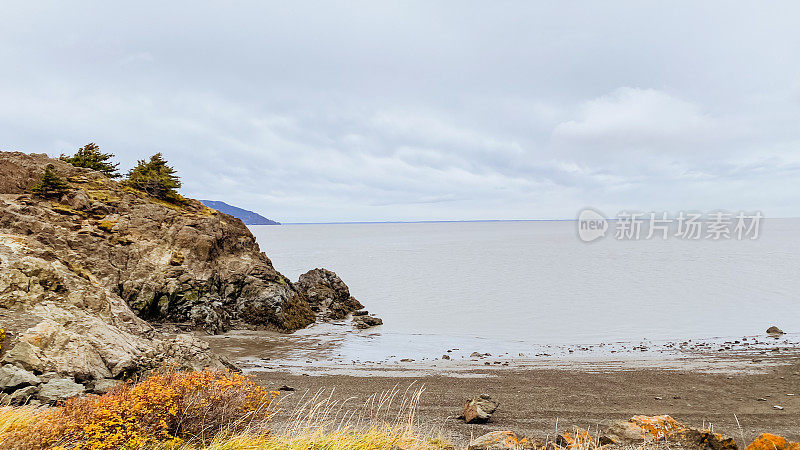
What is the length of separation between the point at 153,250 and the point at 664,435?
2497 cm

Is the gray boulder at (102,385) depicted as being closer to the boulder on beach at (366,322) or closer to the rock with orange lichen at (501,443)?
the rock with orange lichen at (501,443)

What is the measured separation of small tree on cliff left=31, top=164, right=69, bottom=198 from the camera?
23609mm

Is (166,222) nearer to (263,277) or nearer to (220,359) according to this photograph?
(263,277)

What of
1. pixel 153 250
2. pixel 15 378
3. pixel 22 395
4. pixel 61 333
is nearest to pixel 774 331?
pixel 61 333

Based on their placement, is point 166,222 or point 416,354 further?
point 166,222

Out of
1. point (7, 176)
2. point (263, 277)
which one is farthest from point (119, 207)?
point (263, 277)

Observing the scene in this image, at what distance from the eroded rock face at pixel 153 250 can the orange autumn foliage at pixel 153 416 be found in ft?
58.2

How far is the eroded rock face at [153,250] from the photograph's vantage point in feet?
74.7

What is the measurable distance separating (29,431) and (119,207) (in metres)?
23.9

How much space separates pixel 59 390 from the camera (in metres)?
8.48

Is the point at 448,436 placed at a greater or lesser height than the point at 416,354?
greater

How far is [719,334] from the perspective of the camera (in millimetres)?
28047

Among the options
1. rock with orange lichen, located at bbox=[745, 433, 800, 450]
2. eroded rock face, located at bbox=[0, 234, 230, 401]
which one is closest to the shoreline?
eroded rock face, located at bbox=[0, 234, 230, 401]

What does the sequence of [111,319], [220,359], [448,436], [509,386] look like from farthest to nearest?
[509,386] → [220,359] → [111,319] → [448,436]
